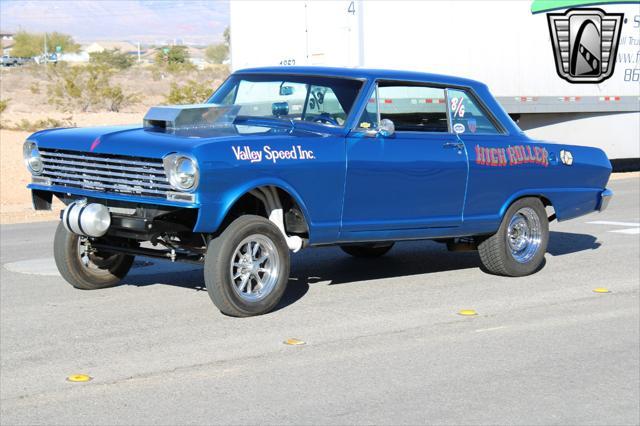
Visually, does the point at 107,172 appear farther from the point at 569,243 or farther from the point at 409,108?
the point at 569,243

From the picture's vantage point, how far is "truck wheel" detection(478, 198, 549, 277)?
10.4m

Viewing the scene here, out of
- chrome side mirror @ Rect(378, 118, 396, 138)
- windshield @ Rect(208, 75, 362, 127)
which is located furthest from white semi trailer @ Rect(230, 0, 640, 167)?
chrome side mirror @ Rect(378, 118, 396, 138)

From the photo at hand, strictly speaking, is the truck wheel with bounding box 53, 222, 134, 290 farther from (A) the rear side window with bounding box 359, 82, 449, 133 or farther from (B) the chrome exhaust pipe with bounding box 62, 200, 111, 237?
(A) the rear side window with bounding box 359, 82, 449, 133

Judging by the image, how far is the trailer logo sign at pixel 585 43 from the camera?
22641 mm

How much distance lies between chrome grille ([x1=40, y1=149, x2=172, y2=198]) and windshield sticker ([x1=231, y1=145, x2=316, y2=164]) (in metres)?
0.55

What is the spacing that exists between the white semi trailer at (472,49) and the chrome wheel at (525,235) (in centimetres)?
915

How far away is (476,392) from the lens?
22.0ft

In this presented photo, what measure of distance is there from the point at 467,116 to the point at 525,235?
128cm

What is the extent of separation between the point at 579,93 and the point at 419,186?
572 inches

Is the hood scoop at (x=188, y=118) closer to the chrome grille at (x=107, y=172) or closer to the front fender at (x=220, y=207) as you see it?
the chrome grille at (x=107, y=172)

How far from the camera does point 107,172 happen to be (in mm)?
8414

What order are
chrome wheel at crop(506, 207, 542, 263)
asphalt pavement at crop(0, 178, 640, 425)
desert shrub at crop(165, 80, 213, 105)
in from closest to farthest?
asphalt pavement at crop(0, 178, 640, 425)
chrome wheel at crop(506, 207, 542, 263)
desert shrub at crop(165, 80, 213, 105)

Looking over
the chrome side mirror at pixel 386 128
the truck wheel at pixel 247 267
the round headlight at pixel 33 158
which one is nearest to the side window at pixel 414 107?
the chrome side mirror at pixel 386 128

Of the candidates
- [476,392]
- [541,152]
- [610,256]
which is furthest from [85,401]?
[610,256]
